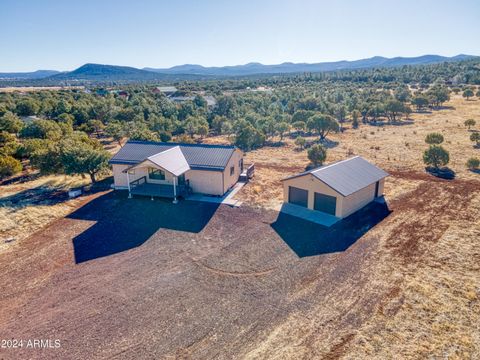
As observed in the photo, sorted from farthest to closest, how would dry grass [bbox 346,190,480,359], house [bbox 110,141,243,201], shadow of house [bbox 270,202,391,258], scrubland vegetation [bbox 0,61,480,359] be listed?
house [bbox 110,141,243,201]
shadow of house [bbox 270,202,391,258]
scrubland vegetation [bbox 0,61,480,359]
dry grass [bbox 346,190,480,359]

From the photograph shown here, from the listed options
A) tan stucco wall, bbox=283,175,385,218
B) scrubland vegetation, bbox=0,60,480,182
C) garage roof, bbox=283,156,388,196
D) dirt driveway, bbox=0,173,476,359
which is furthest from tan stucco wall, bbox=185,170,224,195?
scrubland vegetation, bbox=0,60,480,182

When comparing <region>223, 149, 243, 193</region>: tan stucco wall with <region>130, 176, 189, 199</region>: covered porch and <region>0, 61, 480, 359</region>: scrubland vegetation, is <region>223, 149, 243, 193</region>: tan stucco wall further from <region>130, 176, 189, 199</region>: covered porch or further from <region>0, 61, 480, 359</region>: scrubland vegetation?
<region>130, 176, 189, 199</region>: covered porch

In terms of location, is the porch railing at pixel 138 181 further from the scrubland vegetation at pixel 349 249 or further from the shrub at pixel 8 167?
the shrub at pixel 8 167

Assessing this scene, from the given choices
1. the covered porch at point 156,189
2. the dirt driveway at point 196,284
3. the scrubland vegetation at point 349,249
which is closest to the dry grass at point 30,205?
the scrubland vegetation at point 349,249

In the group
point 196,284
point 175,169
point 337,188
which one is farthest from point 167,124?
point 196,284

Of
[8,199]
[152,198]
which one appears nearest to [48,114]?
[8,199]
